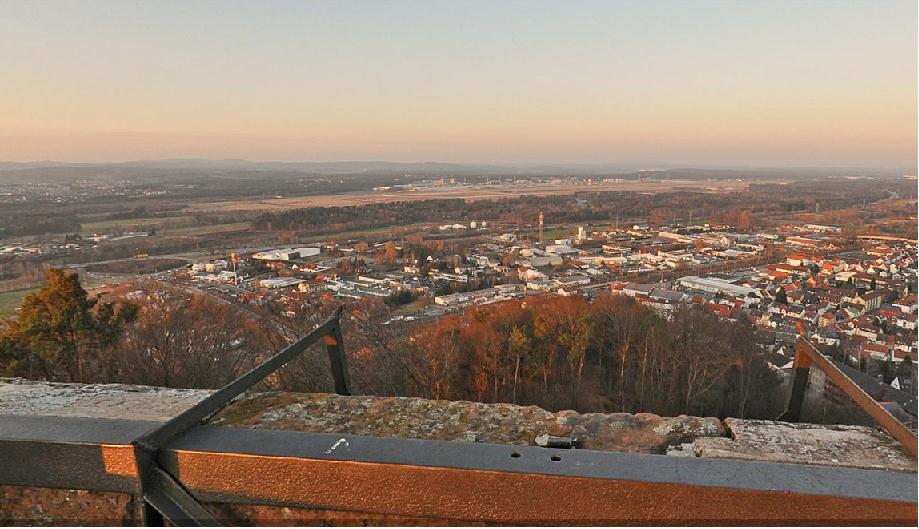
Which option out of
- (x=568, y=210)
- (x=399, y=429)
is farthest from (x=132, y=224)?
(x=568, y=210)

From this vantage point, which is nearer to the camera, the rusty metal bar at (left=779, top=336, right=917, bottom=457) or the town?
the rusty metal bar at (left=779, top=336, right=917, bottom=457)

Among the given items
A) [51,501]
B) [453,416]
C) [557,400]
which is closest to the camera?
[51,501]

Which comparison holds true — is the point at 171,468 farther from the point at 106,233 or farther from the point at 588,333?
the point at 106,233

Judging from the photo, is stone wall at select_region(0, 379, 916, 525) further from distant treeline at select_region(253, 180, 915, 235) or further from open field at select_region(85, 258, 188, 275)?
distant treeline at select_region(253, 180, 915, 235)

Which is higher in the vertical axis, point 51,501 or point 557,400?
point 51,501

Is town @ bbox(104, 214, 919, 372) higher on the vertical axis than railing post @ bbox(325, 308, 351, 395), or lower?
lower

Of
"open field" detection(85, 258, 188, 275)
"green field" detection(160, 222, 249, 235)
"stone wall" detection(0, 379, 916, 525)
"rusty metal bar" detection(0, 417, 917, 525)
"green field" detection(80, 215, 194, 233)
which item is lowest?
"open field" detection(85, 258, 188, 275)

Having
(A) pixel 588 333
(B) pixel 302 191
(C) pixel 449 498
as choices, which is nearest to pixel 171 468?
(C) pixel 449 498

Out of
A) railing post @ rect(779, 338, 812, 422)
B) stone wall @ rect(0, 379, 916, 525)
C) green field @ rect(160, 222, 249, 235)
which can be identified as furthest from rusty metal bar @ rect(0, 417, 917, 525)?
green field @ rect(160, 222, 249, 235)
